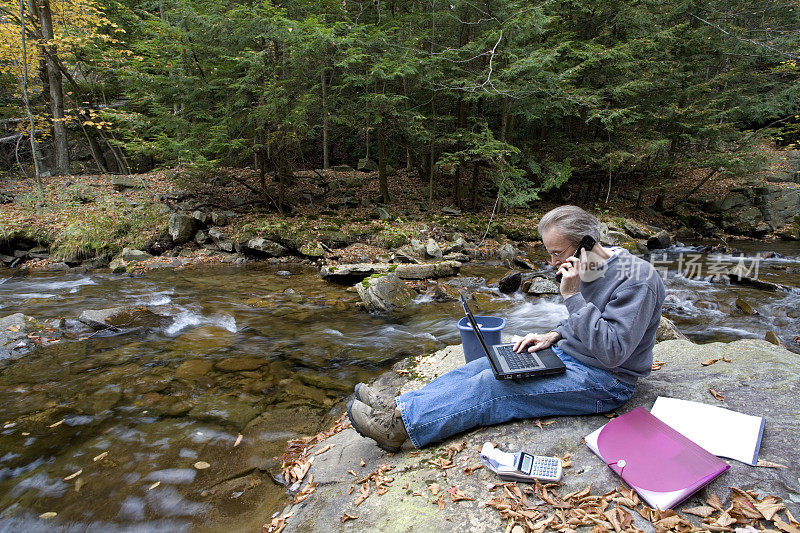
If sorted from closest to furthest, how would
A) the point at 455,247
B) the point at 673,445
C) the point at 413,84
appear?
the point at 673,445 → the point at 455,247 → the point at 413,84

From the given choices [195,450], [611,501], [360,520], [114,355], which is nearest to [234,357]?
[114,355]

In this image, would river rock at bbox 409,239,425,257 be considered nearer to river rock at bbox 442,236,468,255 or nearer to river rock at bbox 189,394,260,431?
river rock at bbox 442,236,468,255

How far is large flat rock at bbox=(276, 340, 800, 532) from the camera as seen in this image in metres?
1.98

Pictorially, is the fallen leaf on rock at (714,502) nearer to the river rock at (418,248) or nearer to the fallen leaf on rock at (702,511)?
the fallen leaf on rock at (702,511)

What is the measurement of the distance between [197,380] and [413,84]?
13.0 meters

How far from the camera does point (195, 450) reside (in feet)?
11.5

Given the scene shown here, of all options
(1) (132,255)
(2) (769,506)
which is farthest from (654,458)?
(1) (132,255)

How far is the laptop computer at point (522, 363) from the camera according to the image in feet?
8.14

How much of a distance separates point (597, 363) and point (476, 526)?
123 centimetres

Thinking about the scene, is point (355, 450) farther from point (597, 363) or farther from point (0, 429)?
point (0, 429)

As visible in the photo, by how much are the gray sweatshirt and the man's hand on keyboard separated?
0.58 feet

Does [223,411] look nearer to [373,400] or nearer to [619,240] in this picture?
[373,400]

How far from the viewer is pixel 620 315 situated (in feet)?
7.30

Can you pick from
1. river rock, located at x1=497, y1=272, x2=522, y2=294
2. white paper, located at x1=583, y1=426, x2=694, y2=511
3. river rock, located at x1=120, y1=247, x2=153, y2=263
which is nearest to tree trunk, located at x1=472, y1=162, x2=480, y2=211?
river rock, located at x1=497, y1=272, x2=522, y2=294
